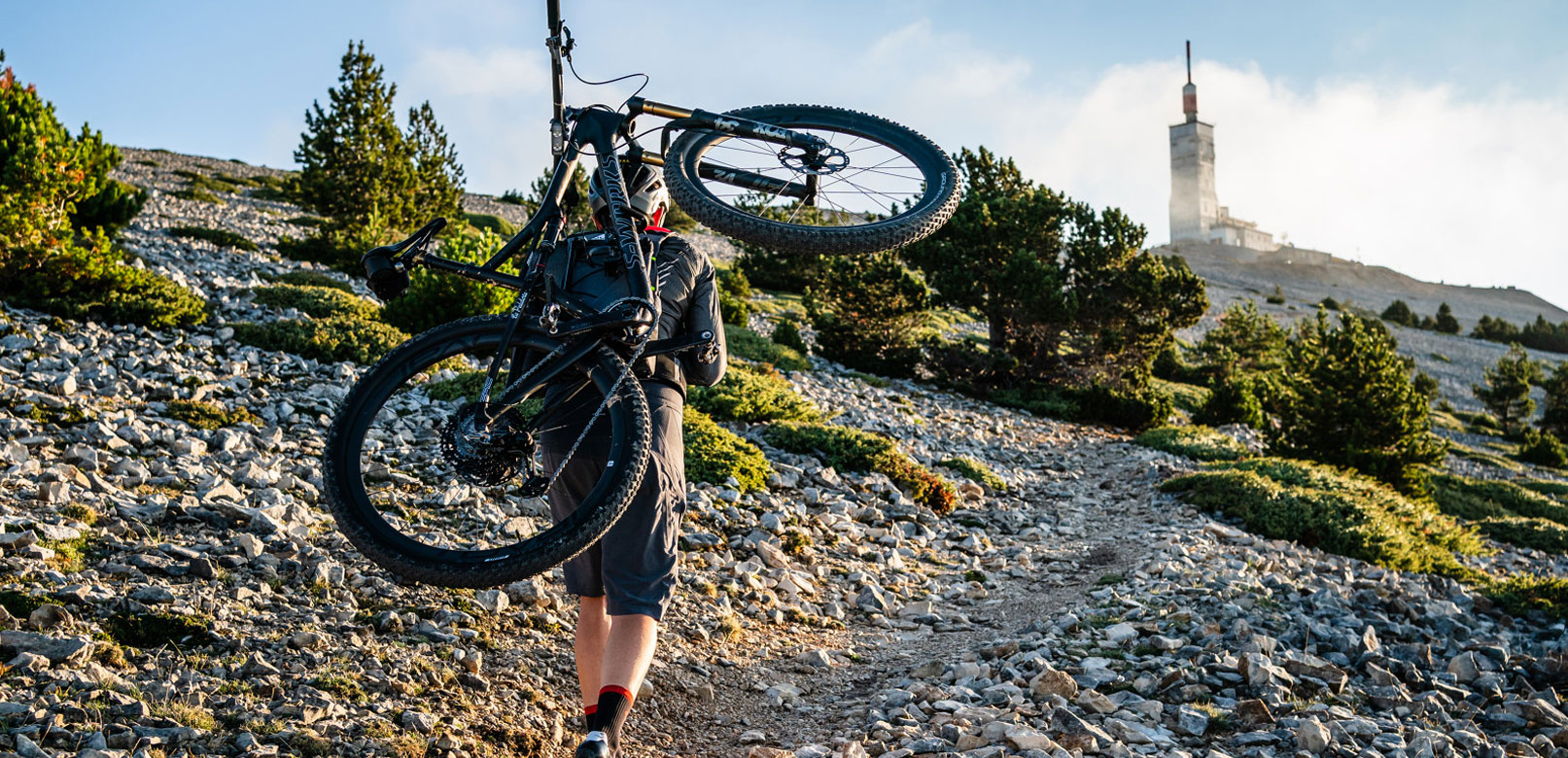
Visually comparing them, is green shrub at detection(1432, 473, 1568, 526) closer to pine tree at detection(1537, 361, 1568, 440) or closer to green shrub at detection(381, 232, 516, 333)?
pine tree at detection(1537, 361, 1568, 440)

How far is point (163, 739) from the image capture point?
3488mm

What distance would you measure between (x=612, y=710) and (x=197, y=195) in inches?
1428

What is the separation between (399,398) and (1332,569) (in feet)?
35.0

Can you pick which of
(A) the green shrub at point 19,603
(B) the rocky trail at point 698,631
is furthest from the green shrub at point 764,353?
(A) the green shrub at point 19,603

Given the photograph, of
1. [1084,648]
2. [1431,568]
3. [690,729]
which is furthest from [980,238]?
[690,729]

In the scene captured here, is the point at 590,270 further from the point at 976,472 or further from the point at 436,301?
the point at 436,301

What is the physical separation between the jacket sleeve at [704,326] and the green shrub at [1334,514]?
1022 cm

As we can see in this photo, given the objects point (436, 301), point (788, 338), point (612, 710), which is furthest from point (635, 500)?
point (788, 338)

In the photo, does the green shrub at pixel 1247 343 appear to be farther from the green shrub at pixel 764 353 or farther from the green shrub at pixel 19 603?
the green shrub at pixel 19 603

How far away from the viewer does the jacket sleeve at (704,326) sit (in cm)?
416

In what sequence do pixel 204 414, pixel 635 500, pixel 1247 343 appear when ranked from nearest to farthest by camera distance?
pixel 635 500 < pixel 204 414 < pixel 1247 343

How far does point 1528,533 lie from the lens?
1667 cm

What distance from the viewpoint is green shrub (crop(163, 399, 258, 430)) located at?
8391 mm

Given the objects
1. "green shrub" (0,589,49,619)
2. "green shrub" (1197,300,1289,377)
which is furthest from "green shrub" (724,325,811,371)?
"green shrub" (1197,300,1289,377)
